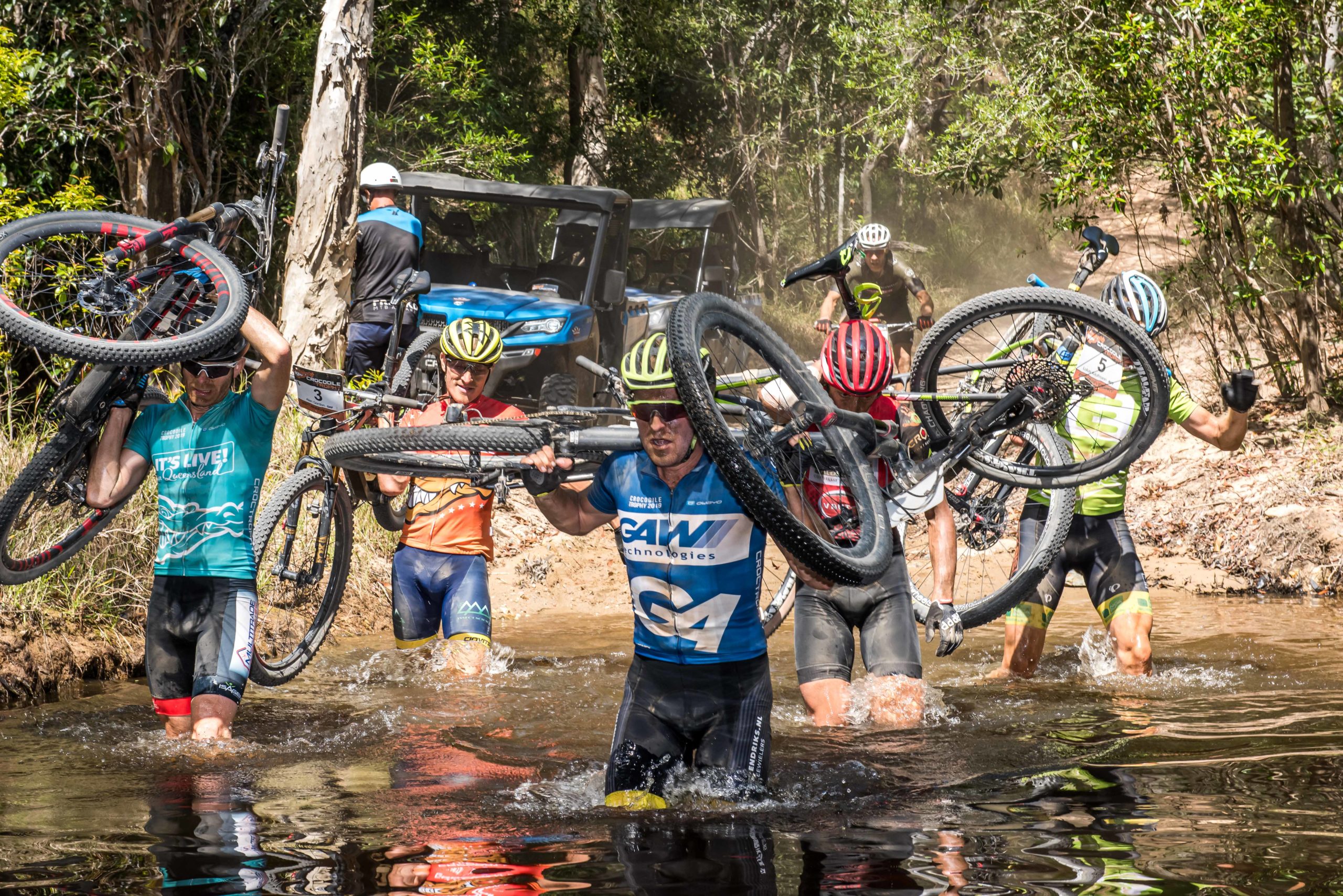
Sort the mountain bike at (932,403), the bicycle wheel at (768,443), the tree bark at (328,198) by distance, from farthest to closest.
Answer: the tree bark at (328,198)
the mountain bike at (932,403)
the bicycle wheel at (768,443)

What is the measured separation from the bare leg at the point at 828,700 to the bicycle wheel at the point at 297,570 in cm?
247

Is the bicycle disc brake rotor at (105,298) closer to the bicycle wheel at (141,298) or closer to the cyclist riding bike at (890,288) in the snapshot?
the bicycle wheel at (141,298)

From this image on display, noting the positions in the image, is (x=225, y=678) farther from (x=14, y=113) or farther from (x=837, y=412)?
(x=14, y=113)

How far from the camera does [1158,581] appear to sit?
10883 mm

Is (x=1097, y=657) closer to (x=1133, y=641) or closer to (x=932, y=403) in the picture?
(x=1133, y=641)

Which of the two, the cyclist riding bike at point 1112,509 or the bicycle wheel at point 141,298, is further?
the cyclist riding bike at point 1112,509

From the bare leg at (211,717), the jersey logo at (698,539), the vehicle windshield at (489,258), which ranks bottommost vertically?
the bare leg at (211,717)

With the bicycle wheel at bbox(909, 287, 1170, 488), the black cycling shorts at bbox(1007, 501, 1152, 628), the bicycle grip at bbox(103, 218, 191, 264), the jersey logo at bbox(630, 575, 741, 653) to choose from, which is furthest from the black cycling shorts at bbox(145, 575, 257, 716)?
the black cycling shorts at bbox(1007, 501, 1152, 628)

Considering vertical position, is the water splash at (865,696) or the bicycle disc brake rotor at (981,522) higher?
the bicycle disc brake rotor at (981,522)

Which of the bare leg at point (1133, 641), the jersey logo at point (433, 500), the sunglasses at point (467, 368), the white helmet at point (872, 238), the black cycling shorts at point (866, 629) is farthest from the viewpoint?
the white helmet at point (872, 238)

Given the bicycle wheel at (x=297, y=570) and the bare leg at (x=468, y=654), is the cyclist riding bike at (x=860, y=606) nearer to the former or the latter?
the bare leg at (x=468, y=654)

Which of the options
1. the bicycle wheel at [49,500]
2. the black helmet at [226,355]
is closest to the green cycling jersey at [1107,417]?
the black helmet at [226,355]

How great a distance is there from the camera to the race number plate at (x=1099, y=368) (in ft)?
21.8

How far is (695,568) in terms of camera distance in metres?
4.50
